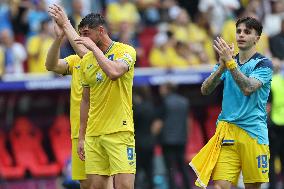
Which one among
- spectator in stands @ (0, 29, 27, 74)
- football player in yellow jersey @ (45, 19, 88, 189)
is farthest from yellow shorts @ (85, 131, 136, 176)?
spectator in stands @ (0, 29, 27, 74)

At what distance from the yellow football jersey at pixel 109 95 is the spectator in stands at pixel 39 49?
26.6 ft

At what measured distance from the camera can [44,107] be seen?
2016 centimetres

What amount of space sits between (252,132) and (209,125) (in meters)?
9.53

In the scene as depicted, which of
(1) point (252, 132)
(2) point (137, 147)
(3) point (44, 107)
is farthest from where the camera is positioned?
(3) point (44, 107)

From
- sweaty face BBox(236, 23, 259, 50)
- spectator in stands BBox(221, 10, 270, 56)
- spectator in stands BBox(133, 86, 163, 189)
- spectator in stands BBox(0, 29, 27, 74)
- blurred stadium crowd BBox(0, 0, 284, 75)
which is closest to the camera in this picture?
sweaty face BBox(236, 23, 259, 50)

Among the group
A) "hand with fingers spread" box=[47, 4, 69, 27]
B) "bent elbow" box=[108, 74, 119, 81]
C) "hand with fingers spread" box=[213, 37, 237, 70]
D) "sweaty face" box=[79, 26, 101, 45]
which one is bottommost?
"bent elbow" box=[108, 74, 119, 81]

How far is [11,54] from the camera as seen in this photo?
19656 mm

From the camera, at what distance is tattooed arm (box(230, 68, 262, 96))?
10.9 metres

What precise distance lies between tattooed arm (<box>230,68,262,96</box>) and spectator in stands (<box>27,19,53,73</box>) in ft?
30.5

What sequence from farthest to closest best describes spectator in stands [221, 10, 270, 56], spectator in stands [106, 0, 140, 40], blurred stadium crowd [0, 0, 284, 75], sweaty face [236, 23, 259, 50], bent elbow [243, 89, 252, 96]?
spectator in stands [106, 0, 140, 40] → spectator in stands [221, 10, 270, 56] → blurred stadium crowd [0, 0, 284, 75] → sweaty face [236, 23, 259, 50] → bent elbow [243, 89, 252, 96]

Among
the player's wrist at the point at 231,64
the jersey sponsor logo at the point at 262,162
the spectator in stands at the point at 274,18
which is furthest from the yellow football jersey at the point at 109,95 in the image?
the spectator in stands at the point at 274,18

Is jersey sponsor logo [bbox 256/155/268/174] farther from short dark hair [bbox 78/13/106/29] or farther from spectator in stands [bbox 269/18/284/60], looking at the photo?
spectator in stands [bbox 269/18/284/60]

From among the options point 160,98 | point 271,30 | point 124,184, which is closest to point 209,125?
point 160,98

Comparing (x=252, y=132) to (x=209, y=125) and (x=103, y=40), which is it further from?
(x=209, y=125)
